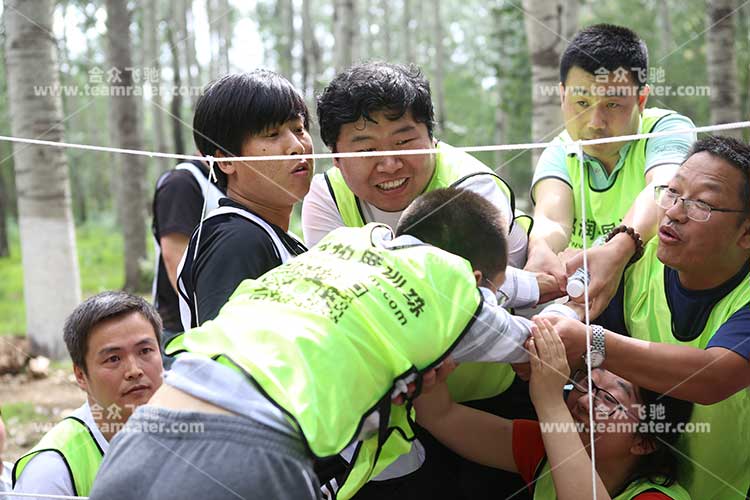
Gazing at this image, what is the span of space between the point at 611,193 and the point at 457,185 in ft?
2.42

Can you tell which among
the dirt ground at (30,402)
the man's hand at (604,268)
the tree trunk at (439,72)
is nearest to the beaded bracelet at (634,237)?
the man's hand at (604,268)

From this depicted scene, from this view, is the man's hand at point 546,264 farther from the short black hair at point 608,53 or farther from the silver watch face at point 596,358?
the short black hair at point 608,53

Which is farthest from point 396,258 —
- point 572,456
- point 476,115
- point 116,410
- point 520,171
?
point 476,115

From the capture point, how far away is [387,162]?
6.98ft

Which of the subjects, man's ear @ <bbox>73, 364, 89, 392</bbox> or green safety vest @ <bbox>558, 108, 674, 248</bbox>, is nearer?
man's ear @ <bbox>73, 364, 89, 392</bbox>

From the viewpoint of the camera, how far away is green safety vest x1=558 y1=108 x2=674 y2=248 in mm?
2588

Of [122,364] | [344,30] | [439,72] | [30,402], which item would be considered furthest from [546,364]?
[439,72]

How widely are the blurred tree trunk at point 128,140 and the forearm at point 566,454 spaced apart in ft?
22.8

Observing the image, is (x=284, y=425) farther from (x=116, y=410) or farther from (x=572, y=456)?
(x=116, y=410)

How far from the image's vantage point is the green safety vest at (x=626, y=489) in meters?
1.94

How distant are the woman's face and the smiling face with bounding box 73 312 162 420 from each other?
3.55ft

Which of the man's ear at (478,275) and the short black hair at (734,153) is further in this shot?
the short black hair at (734,153)

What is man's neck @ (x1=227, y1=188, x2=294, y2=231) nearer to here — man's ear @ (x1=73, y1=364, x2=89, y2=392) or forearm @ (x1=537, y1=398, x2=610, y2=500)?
man's ear @ (x1=73, y1=364, x2=89, y2=392)

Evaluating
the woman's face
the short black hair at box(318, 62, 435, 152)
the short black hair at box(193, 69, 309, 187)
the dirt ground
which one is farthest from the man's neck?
the dirt ground
